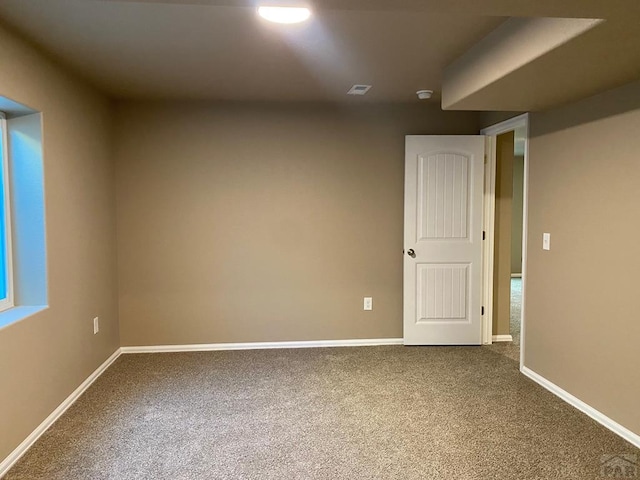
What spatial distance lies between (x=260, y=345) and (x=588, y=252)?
9.02ft

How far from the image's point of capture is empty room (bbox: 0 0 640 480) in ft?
7.23

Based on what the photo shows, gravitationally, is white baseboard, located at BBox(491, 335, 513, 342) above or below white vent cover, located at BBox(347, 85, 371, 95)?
below

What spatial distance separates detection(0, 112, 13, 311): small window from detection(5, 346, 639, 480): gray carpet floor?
0.84 metres

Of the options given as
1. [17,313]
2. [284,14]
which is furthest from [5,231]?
[284,14]

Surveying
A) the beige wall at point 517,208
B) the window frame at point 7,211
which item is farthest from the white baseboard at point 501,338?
the window frame at point 7,211

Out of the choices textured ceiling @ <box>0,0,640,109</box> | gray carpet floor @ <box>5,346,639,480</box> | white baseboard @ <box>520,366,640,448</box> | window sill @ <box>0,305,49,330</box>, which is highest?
textured ceiling @ <box>0,0,640,109</box>

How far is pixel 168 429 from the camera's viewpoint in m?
2.58

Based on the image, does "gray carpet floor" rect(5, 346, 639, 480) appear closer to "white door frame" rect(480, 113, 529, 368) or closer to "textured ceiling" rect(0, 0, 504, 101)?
"white door frame" rect(480, 113, 529, 368)

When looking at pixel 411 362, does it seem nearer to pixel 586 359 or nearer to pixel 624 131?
pixel 586 359

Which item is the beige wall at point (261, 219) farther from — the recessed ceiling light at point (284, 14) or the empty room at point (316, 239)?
the recessed ceiling light at point (284, 14)

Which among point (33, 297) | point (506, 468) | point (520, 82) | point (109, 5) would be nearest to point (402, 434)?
point (506, 468)

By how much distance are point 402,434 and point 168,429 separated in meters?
1.37

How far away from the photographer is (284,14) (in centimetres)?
206

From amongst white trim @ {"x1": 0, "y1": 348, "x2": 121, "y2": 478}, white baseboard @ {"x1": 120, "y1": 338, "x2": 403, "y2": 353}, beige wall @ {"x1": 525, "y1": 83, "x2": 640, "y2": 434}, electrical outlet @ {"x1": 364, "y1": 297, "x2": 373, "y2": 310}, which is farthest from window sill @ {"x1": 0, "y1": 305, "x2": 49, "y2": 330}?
beige wall @ {"x1": 525, "y1": 83, "x2": 640, "y2": 434}
